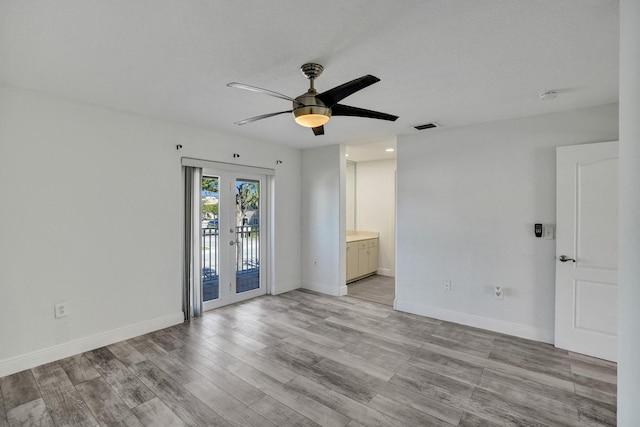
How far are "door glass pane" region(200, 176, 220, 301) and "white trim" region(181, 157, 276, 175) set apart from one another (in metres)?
0.23

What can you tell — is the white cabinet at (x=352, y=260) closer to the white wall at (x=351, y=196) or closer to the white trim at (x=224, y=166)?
the white wall at (x=351, y=196)

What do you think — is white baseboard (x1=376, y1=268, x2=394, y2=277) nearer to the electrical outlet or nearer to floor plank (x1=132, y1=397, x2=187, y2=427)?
floor plank (x1=132, y1=397, x2=187, y2=427)

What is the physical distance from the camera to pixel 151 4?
162 centimetres

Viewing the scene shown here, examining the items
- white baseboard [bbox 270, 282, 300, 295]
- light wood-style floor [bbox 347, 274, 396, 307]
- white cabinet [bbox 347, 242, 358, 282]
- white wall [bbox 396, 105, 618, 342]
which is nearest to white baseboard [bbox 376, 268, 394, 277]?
light wood-style floor [bbox 347, 274, 396, 307]

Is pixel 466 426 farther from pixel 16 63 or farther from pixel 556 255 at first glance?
pixel 16 63

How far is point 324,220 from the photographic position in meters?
5.31

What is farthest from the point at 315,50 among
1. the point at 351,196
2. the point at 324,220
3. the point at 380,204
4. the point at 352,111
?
the point at 351,196

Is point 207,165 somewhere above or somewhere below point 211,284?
above

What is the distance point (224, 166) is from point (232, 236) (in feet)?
3.52

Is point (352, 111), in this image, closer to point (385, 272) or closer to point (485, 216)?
point (485, 216)

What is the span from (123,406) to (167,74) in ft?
8.44

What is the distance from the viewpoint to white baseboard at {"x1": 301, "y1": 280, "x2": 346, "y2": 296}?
204 inches

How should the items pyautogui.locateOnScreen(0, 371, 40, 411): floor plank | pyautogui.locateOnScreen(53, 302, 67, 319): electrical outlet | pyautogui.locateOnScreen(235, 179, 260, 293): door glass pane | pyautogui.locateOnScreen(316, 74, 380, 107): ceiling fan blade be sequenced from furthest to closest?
pyautogui.locateOnScreen(235, 179, 260, 293): door glass pane, pyautogui.locateOnScreen(53, 302, 67, 319): electrical outlet, pyautogui.locateOnScreen(0, 371, 40, 411): floor plank, pyautogui.locateOnScreen(316, 74, 380, 107): ceiling fan blade

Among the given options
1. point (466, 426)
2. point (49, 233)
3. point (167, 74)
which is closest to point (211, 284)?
point (49, 233)
